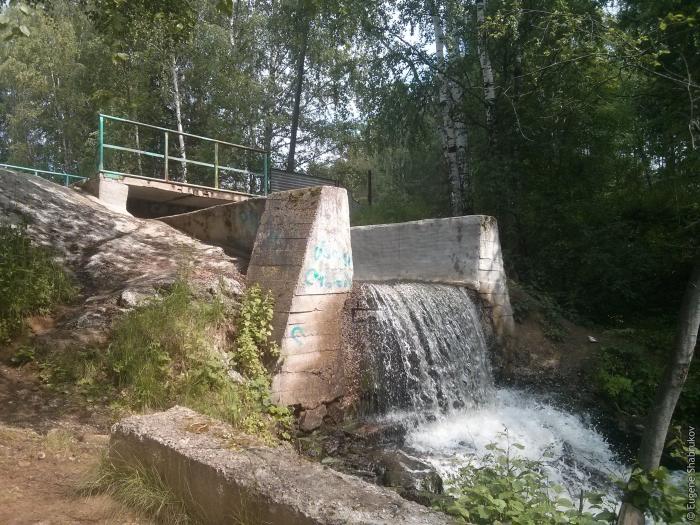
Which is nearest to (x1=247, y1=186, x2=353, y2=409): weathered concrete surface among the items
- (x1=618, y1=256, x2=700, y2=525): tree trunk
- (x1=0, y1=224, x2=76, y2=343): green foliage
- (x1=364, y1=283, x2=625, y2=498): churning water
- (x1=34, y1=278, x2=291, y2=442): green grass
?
(x1=34, y1=278, x2=291, y2=442): green grass

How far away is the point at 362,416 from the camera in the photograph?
6359 mm

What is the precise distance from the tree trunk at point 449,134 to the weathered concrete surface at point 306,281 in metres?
7.95

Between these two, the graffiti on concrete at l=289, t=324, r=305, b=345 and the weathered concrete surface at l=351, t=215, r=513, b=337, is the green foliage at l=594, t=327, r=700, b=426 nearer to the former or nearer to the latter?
the weathered concrete surface at l=351, t=215, r=513, b=337

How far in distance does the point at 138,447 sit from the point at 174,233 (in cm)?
586

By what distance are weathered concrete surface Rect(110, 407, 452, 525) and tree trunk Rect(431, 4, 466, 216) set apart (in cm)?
1155

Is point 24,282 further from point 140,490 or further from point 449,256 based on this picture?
point 449,256

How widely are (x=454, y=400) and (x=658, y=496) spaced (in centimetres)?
422

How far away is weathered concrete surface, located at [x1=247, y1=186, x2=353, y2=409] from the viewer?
5750 millimetres

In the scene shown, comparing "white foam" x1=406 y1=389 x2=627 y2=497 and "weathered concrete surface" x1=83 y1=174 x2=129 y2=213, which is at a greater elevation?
"weathered concrete surface" x1=83 y1=174 x2=129 y2=213

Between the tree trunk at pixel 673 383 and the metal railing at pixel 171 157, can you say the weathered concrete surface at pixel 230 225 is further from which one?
the tree trunk at pixel 673 383

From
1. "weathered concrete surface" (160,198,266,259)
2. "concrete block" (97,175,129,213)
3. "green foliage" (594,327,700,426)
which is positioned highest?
"concrete block" (97,175,129,213)

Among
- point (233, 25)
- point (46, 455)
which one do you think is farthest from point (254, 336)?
point (233, 25)

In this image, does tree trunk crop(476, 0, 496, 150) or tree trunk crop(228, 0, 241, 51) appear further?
tree trunk crop(228, 0, 241, 51)

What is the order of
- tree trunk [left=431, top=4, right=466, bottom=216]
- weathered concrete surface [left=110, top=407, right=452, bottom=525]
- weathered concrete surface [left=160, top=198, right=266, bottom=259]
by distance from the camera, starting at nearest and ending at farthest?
weathered concrete surface [left=110, top=407, right=452, bottom=525] → weathered concrete surface [left=160, top=198, right=266, bottom=259] → tree trunk [left=431, top=4, right=466, bottom=216]
